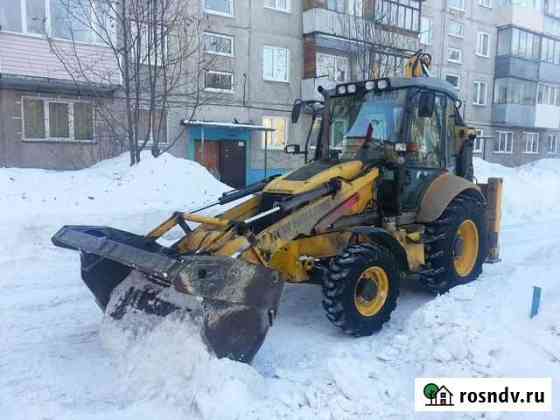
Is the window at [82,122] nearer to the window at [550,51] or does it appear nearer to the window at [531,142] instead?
the window at [531,142]

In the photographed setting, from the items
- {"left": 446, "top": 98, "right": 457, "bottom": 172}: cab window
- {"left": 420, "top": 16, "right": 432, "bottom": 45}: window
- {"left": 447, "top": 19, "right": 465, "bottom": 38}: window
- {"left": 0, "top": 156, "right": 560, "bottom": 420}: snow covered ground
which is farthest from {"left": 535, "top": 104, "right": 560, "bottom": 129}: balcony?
{"left": 446, "top": 98, "right": 457, "bottom": 172}: cab window

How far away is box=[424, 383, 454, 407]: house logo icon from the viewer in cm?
350

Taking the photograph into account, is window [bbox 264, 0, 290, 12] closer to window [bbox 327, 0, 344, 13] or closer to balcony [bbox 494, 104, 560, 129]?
window [bbox 327, 0, 344, 13]

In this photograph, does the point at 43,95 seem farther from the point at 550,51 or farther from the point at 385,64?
the point at 550,51

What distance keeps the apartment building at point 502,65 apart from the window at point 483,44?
0.14 feet

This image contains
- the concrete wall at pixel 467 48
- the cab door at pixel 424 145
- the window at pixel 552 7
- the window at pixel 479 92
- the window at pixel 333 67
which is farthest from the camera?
the window at pixel 552 7

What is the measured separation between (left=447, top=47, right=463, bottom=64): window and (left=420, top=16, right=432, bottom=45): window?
5.93 feet

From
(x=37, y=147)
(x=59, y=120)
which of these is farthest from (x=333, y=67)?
(x=37, y=147)

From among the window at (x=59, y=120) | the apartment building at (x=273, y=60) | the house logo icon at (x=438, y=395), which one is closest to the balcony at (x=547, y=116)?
the apartment building at (x=273, y=60)

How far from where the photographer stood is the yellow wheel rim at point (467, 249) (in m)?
6.30

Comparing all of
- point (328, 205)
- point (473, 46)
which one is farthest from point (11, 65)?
point (473, 46)

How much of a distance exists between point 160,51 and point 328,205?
8.23 metres

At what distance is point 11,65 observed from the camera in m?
13.7

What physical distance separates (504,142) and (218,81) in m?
19.1
